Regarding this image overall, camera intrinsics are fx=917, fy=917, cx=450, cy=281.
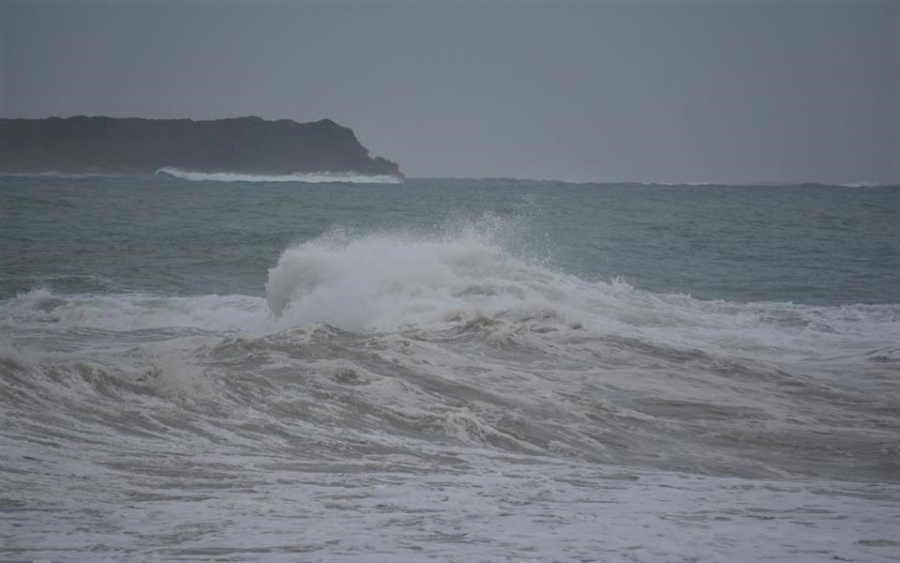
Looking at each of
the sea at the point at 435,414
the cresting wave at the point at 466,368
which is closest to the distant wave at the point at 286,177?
the sea at the point at 435,414

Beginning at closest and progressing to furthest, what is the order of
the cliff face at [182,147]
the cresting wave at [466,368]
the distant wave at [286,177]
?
1. the cresting wave at [466,368]
2. the cliff face at [182,147]
3. the distant wave at [286,177]

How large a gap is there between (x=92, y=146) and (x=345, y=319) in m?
58.8

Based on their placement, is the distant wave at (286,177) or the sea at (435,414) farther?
the distant wave at (286,177)

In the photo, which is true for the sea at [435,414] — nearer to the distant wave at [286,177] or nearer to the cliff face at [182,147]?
the cliff face at [182,147]

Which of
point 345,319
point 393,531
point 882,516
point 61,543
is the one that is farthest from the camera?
point 345,319

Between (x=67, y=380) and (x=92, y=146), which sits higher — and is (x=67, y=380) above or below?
below

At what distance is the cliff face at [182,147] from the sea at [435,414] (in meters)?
39.1

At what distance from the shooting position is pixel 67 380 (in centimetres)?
712

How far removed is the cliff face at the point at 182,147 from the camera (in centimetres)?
5372

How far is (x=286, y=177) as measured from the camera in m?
85.9

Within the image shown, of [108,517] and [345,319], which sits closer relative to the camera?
[108,517]

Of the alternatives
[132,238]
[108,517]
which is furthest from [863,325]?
[132,238]

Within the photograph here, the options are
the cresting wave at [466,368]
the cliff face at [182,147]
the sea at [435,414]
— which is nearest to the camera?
the sea at [435,414]

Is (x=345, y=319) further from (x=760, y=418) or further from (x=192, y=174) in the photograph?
(x=192, y=174)
